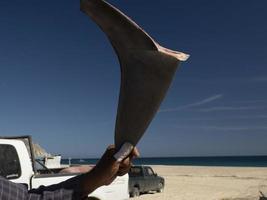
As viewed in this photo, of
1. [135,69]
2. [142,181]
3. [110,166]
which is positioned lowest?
[142,181]

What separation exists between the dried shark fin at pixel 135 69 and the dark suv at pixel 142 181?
64.7 feet

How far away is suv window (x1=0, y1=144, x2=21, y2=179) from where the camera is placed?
294 inches

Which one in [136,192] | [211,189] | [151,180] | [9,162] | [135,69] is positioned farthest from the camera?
[211,189]

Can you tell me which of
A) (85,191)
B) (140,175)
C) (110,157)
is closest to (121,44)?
(110,157)

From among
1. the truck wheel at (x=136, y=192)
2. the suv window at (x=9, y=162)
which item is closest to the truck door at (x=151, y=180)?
the truck wheel at (x=136, y=192)

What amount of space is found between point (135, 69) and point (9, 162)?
6.18m

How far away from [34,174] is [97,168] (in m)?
6.28

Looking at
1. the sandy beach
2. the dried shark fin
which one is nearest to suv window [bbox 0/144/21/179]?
the dried shark fin

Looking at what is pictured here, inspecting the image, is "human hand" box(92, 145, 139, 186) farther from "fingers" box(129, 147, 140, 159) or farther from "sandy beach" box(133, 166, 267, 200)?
"sandy beach" box(133, 166, 267, 200)

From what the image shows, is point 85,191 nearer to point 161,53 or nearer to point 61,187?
point 61,187

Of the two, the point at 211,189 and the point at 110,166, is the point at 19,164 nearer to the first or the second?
the point at 110,166

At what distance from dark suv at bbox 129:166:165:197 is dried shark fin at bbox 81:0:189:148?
19.7 meters

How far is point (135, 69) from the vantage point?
71.6 inches

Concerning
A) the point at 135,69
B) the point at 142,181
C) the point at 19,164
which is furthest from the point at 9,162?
the point at 142,181
